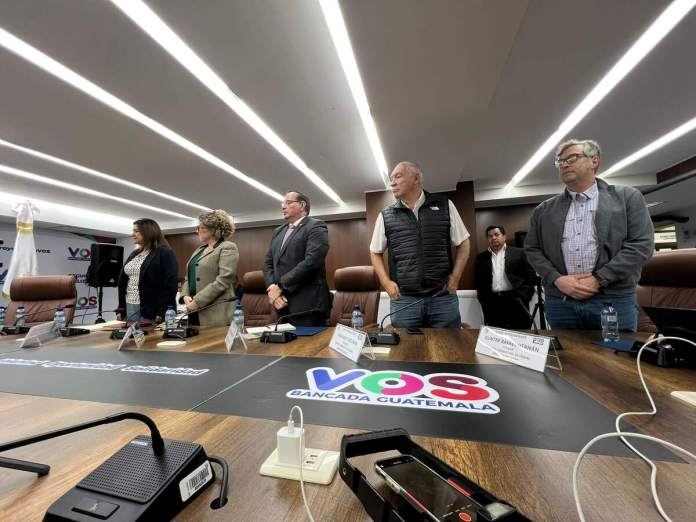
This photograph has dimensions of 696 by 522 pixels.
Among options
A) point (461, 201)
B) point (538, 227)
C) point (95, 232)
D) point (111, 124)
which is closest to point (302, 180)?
point (111, 124)

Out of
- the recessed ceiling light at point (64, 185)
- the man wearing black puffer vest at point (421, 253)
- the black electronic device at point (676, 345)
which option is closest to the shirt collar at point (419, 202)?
the man wearing black puffer vest at point (421, 253)

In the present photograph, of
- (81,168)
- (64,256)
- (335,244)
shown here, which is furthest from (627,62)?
(64,256)

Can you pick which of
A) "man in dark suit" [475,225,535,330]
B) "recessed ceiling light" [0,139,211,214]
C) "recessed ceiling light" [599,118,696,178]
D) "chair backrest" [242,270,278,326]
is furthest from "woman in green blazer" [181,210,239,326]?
"recessed ceiling light" [599,118,696,178]

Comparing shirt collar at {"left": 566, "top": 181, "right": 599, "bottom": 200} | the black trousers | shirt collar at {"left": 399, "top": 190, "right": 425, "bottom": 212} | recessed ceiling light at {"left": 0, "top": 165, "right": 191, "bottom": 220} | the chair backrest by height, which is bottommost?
the black trousers

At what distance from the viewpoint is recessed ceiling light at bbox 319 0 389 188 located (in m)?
1.82

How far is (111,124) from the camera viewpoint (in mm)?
2881

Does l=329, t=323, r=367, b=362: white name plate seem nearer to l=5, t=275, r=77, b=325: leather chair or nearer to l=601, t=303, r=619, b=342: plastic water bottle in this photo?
l=601, t=303, r=619, b=342: plastic water bottle

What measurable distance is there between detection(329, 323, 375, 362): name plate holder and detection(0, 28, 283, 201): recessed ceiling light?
9.31 ft

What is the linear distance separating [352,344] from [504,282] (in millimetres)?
3459

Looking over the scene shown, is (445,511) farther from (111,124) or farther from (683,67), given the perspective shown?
(111,124)

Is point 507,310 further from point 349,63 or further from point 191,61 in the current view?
point 191,61

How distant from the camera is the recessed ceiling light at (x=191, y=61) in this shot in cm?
176

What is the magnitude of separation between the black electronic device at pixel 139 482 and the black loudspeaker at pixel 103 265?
17.3 feet

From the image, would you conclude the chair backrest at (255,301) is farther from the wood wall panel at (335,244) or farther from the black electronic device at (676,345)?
the wood wall panel at (335,244)
